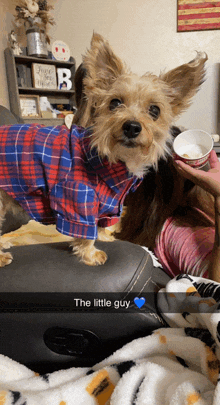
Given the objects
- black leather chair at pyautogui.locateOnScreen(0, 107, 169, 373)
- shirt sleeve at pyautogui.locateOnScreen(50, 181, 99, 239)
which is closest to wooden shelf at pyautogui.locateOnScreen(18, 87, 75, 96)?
shirt sleeve at pyautogui.locateOnScreen(50, 181, 99, 239)

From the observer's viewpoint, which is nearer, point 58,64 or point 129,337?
point 129,337

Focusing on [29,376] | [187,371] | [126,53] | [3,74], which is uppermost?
[126,53]

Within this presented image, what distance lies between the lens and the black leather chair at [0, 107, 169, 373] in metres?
0.63

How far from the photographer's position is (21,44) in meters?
3.32

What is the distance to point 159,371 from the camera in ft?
1.77

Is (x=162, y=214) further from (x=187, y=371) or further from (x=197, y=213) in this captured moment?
(x=187, y=371)

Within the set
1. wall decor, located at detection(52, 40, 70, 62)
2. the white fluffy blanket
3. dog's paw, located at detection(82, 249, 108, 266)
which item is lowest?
the white fluffy blanket

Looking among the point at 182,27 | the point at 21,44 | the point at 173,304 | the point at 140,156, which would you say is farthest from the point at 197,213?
the point at 21,44

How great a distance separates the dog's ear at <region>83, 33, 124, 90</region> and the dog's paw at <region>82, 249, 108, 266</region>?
0.57 meters

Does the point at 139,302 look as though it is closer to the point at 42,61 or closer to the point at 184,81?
the point at 184,81

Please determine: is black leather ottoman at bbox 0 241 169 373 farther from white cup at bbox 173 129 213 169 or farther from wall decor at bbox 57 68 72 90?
wall decor at bbox 57 68 72 90

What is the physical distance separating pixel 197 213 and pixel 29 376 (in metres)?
0.76

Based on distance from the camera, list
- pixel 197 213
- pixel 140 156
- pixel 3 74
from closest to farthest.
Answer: pixel 140 156
pixel 197 213
pixel 3 74

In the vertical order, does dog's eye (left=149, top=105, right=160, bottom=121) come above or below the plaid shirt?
above
